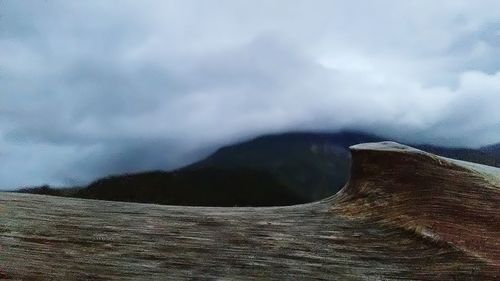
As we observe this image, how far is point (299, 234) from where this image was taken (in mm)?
975

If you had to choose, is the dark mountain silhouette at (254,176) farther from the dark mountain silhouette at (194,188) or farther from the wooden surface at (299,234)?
the wooden surface at (299,234)

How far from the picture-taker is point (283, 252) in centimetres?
94

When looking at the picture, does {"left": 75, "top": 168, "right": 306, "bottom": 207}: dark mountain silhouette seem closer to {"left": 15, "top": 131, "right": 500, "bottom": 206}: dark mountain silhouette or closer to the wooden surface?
{"left": 15, "top": 131, "right": 500, "bottom": 206}: dark mountain silhouette

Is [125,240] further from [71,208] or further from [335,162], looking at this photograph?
[335,162]

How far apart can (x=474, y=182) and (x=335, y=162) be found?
0.91 metres

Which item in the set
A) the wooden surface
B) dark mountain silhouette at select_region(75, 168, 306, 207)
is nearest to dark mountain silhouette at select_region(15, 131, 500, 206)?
dark mountain silhouette at select_region(75, 168, 306, 207)

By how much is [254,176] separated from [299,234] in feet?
2.96

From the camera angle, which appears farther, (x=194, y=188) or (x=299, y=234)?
(x=194, y=188)

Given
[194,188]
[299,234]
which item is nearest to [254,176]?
[194,188]

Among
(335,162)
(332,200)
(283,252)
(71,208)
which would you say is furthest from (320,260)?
(335,162)

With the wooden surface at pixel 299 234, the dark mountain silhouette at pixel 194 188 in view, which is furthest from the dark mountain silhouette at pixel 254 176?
the wooden surface at pixel 299 234

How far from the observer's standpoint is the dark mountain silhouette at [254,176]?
5.80ft

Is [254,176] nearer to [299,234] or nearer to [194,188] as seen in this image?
[194,188]

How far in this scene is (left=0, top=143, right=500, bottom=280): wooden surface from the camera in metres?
0.90
